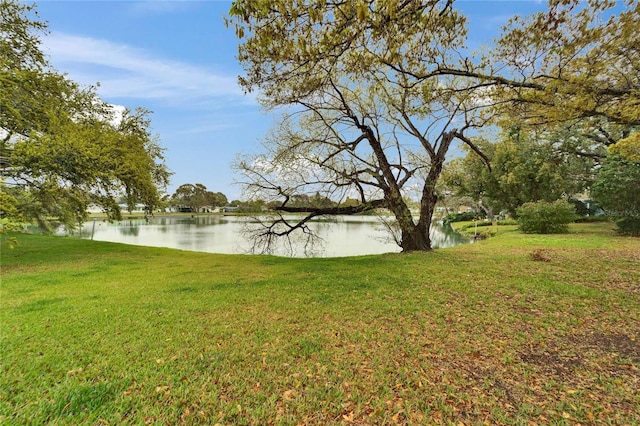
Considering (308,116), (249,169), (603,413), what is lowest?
(603,413)

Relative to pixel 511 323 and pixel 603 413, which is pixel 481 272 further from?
pixel 603 413

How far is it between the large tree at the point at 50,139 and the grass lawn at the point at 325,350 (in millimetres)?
3320

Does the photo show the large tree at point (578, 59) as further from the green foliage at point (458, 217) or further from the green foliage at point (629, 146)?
the green foliage at point (458, 217)

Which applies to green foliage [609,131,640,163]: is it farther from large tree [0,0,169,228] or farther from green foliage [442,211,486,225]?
green foliage [442,211,486,225]

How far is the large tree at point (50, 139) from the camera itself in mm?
7273

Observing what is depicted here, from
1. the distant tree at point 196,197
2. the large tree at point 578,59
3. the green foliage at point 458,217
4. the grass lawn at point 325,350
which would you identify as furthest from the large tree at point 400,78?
the distant tree at point 196,197

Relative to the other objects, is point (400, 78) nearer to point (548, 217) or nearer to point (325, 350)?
point (325, 350)

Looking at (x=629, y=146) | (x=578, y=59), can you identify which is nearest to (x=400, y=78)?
(x=578, y=59)

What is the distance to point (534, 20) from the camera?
4805 millimetres

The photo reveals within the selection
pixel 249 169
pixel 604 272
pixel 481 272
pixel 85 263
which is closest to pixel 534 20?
pixel 481 272

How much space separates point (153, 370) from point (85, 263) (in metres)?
7.37

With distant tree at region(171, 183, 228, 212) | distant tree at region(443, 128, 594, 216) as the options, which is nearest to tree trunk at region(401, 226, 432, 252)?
distant tree at region(443, 128, 594, 216)

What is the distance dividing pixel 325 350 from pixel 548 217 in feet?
57.2

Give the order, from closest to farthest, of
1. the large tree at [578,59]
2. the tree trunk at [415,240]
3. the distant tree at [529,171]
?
the large tree at [578,59]
the tree trunk at [415,240]
the distant tree at [529,171]
